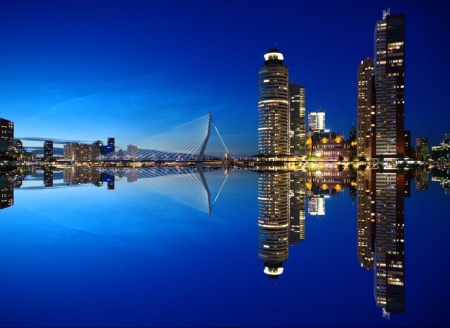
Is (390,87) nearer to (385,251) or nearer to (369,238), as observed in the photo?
(369,238)

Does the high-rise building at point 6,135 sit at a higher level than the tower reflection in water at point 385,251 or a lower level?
higher

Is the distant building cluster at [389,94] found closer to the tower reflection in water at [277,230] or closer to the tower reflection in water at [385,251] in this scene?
the tower reflection in water at [277,230]

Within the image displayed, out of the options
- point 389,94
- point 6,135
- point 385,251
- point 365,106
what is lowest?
point 385,251

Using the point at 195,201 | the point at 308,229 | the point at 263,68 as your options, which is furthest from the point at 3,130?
the point at 308,229

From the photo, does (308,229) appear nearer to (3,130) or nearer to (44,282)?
(44,282)

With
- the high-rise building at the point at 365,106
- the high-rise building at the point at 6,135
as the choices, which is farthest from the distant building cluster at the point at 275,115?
the high-rise building at the point at 6,135

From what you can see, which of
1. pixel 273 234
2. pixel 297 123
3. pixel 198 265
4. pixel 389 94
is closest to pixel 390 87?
pixel 389 94

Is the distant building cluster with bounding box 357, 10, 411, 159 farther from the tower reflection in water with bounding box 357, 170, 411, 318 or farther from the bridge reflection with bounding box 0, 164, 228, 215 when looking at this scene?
the tower reflection in water with bounding box 357, 170, 411, 318
